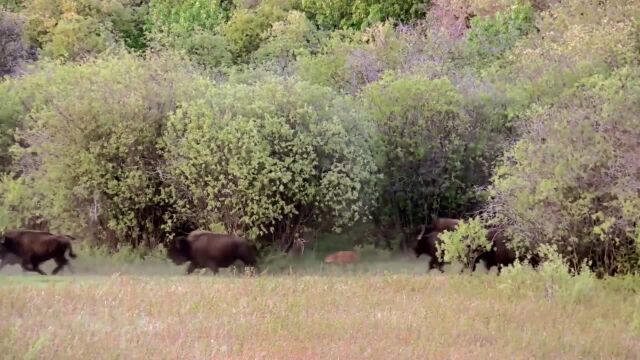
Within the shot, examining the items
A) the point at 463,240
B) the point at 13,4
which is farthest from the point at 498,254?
the point at 13,4

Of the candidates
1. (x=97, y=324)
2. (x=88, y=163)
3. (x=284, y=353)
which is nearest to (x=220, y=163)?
(x=88, y=163)

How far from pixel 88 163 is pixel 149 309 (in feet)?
24.7

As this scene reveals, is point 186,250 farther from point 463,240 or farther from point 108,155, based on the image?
point 463,240

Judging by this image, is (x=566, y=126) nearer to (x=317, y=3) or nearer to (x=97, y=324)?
(x=97, y=324)

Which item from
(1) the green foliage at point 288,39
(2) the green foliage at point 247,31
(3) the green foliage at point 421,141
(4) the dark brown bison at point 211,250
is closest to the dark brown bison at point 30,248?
(4) the dark brown bison at point 211,250

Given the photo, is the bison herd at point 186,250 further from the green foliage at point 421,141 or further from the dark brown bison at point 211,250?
the green foliage at point 421,141

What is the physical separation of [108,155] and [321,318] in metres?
8.85

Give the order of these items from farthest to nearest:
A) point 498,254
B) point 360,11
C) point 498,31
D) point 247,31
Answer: point 360,11, point 247,31, point 498,31, point 498,254

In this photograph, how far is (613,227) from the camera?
560 inches

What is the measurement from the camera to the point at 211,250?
16531mm

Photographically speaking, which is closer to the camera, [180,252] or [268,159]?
[180,252]

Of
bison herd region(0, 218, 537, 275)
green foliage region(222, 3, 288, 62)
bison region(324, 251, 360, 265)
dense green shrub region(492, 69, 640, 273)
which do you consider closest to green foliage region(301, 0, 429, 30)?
green foliage region(222, 3, 288, 62)

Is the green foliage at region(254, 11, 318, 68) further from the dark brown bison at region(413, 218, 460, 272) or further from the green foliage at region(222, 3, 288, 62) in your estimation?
the dark brown bison at region(413, 218, 460, 272)

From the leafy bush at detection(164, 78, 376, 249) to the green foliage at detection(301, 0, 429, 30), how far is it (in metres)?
24.8
